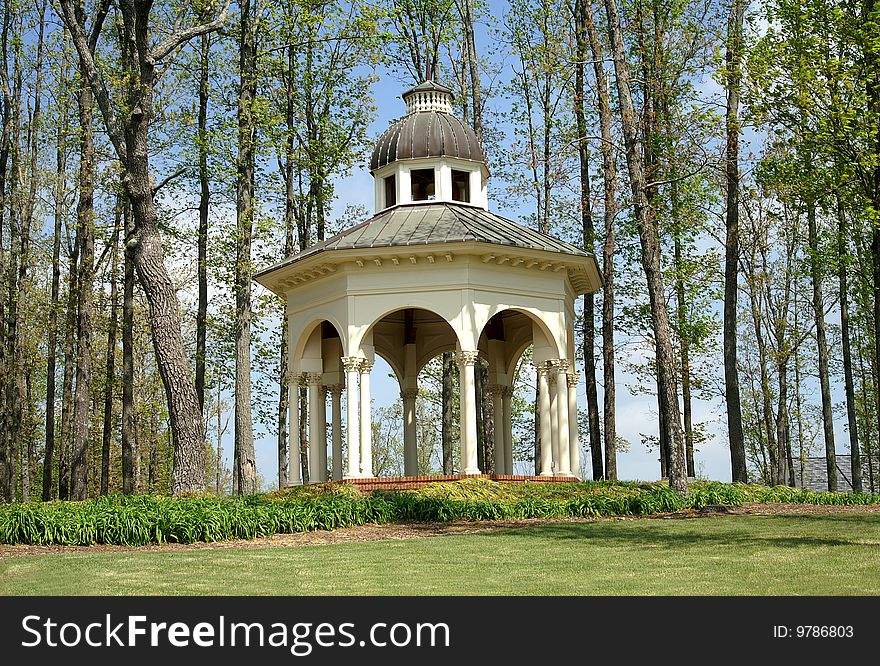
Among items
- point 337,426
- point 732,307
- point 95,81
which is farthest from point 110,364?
point 732,307

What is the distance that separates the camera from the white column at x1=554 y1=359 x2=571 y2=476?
21.5m

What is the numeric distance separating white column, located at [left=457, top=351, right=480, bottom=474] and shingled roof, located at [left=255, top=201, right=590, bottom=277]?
236cm

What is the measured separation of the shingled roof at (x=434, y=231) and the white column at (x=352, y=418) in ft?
7.79

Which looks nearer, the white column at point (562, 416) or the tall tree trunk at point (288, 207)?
the white column at point (562, 416)

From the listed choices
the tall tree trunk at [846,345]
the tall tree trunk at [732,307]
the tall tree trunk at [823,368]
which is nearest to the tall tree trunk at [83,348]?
the tall tree trunk at [732,307]

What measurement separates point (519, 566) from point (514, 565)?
11cm

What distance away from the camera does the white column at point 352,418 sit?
2020 centimetres

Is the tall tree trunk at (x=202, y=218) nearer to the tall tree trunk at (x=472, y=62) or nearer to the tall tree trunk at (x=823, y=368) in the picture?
the tall tree trunk at (x=472, y=62)

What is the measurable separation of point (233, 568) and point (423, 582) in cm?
253

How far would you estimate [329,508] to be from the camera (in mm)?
16375

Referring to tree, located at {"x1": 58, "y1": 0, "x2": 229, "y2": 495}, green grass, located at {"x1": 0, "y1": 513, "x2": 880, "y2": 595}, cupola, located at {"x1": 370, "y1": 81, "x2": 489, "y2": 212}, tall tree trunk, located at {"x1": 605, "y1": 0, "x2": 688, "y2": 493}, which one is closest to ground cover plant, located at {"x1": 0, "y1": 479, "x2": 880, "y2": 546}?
tall tree trunk, located at {"x1": 605, "y1": 0, "x2": 688, "y2": 493}

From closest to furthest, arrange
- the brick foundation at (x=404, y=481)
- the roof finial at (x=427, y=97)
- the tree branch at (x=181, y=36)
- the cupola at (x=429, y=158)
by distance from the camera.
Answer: the tree branch at (x=181, y=36) < the brick foundation at (x=404, y=481) < the cupola at (x=429, y=158) < the roof finial at (x=427, y=97)

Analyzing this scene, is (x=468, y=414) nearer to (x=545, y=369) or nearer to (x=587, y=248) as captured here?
(x=545, y=369)
